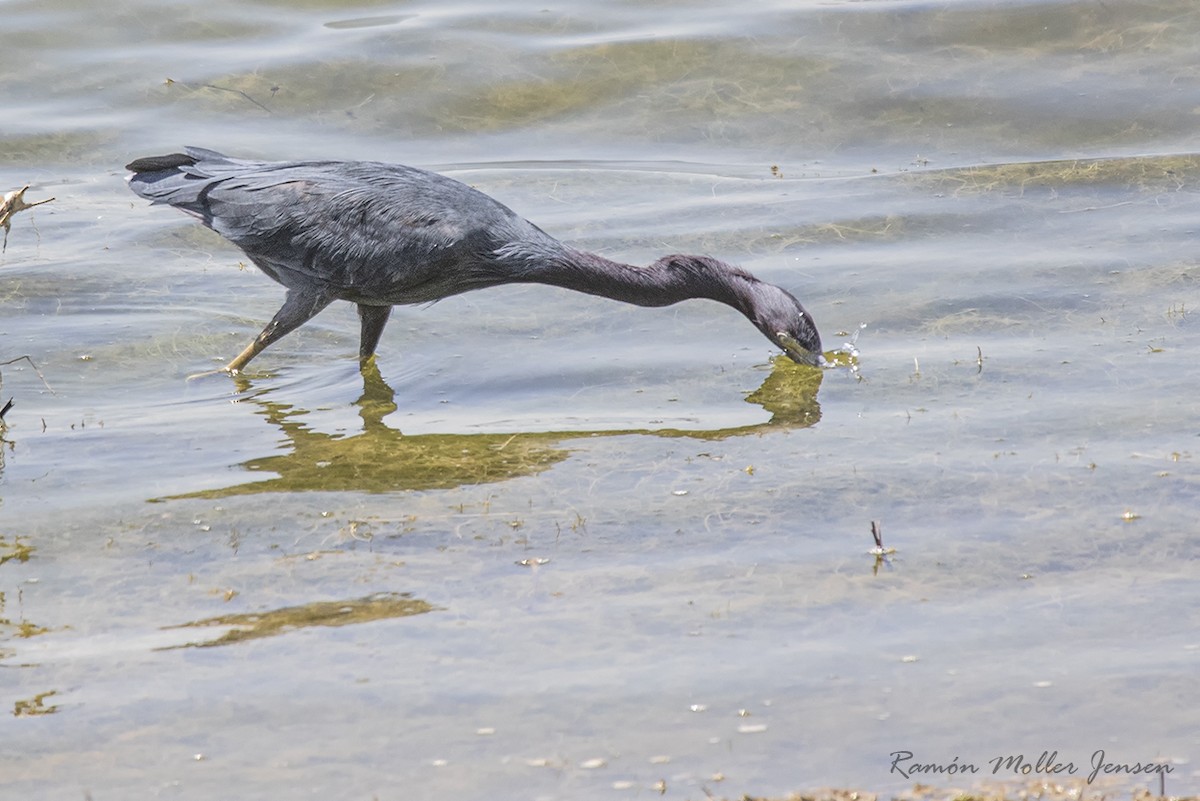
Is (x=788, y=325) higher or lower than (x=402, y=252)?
lower

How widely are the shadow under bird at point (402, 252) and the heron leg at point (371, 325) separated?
1 cm

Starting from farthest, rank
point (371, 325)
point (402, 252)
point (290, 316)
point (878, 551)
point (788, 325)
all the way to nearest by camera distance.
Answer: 1. point (371, 325)
2. point (290, 316)
3. point (788, 325)
4. point (402, 252)
5. point (878, 551)

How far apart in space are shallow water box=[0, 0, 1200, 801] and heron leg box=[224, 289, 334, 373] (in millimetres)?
195

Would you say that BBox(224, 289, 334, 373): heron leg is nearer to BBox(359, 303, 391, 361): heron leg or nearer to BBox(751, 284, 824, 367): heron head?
BBox(359, 303, 391, 361): heron leg

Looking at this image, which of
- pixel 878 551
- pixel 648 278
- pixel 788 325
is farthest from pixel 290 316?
pixel 878 551

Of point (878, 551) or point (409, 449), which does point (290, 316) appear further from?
point (878, 551)

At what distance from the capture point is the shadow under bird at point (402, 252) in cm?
762

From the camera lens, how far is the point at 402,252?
7578 millimetres

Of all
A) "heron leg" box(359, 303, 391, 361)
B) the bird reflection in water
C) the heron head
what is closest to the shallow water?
the bird reflection in water

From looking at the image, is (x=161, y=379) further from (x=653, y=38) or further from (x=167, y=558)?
(x=653, y=38)

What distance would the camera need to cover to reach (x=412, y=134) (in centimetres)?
1232

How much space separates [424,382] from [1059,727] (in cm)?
432

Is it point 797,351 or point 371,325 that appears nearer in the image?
point 797,351

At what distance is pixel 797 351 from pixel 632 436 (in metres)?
1.24
